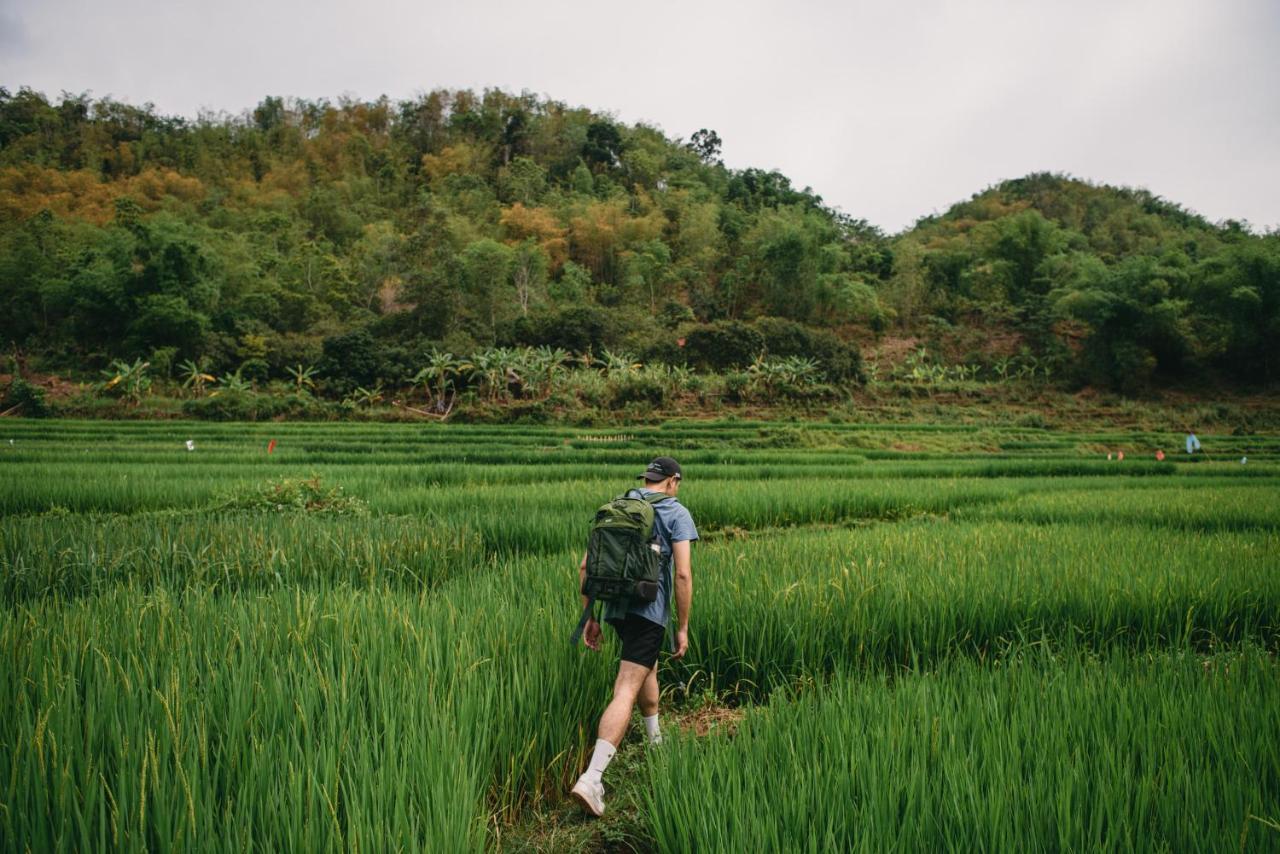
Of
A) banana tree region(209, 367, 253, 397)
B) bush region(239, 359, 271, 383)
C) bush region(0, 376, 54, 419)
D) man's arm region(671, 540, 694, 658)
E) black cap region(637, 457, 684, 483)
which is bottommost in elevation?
man's arm region(671, 540, 694, 658)

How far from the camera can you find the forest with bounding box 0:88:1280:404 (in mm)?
25812

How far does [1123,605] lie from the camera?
3.87m

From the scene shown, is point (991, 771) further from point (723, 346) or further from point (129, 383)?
point (129, 383)

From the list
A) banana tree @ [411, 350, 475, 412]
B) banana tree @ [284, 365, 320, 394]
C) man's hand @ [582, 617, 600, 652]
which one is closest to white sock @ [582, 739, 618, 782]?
man's hand @ [582, 617, 600, 652]

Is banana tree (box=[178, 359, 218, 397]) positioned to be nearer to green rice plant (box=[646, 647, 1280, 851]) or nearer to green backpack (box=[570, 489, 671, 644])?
green backpack (box=[570, 489, 671, 644])

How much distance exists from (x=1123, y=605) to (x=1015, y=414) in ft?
76.5

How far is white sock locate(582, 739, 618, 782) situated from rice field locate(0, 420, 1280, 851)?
16 cm

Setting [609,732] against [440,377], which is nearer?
[609,732]

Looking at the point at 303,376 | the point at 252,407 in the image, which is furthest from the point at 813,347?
the point at 252,407

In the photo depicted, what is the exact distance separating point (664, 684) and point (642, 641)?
0.92m

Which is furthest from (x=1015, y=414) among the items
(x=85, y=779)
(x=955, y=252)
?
(x=85, y=779)

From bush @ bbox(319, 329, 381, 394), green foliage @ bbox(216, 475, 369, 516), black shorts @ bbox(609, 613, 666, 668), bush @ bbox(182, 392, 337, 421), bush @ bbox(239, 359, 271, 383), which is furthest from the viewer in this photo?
bush @ bbox(239, 359, 271, 383)

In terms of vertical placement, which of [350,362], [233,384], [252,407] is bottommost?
[252,407]

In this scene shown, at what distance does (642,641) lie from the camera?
2.50 metres
